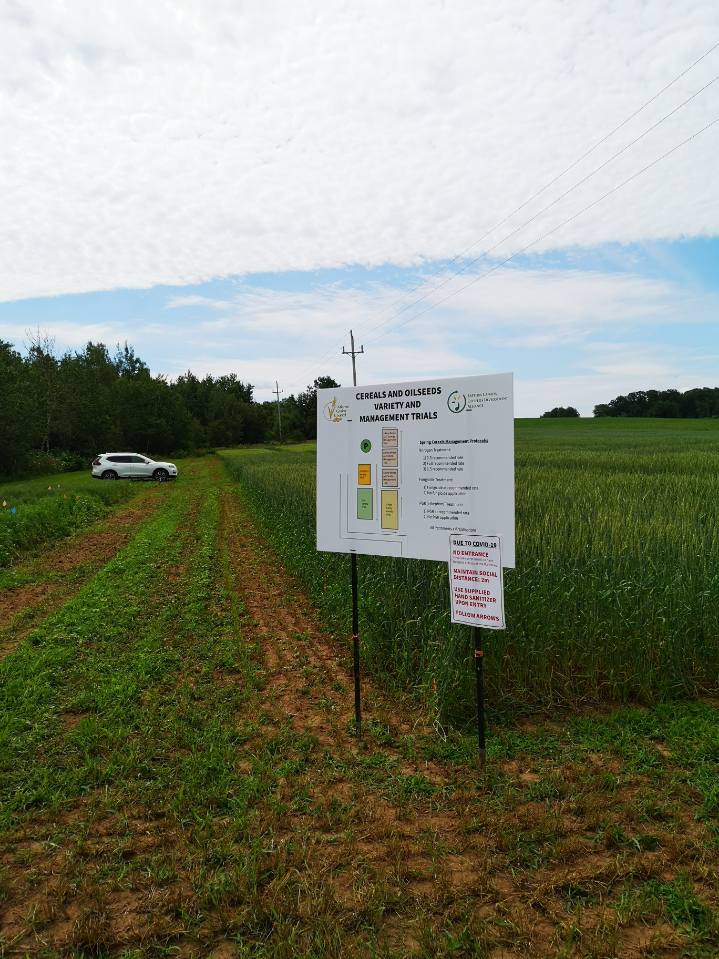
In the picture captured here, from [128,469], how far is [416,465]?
3098 centimetres

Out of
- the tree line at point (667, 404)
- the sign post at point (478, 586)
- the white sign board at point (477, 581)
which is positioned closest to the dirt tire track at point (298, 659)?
the sign post at point (478, 586)

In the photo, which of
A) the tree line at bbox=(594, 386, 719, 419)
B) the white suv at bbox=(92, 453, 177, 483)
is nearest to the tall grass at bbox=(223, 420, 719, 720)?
the white suv at bbox=(92, 453, 177, 483)

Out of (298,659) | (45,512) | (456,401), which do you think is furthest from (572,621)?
(45,512)

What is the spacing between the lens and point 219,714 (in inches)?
197

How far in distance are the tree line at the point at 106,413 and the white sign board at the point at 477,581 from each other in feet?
66.8

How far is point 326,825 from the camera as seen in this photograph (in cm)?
353

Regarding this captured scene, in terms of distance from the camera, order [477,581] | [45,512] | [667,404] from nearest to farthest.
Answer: [477,581] < [45,512] < [667,404]

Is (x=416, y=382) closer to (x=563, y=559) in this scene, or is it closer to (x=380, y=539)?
(x=380, y=539)

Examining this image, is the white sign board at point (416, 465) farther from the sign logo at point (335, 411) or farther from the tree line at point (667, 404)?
the tree line at point (667, 404)

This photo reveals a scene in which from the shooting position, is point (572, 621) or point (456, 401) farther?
point (572, 621)

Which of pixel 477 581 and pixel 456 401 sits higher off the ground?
pixel 456 401

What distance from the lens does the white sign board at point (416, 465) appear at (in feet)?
13.0

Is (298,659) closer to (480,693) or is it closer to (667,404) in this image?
(480,693)

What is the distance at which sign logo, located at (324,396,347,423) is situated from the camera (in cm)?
491
